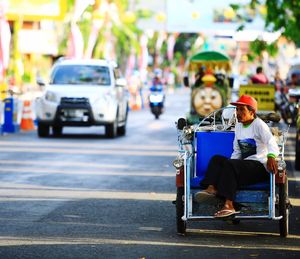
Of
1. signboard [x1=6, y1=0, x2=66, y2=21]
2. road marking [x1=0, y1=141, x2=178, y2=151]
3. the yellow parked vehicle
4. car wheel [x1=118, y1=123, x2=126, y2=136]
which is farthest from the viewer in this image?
signboard [x1=6, y1=0, x2=66, y2=21]

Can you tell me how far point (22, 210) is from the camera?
13570 millimetres

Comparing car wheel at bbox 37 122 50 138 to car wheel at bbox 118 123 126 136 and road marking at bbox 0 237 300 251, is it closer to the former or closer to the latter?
car wheel at bbox 118 123 126 136

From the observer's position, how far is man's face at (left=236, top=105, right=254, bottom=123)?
39.2 feet

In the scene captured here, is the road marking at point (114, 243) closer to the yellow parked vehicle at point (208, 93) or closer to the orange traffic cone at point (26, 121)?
the yellow parked vehicle at point (208, 93)

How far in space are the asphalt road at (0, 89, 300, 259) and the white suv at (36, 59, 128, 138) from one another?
14.4 ft

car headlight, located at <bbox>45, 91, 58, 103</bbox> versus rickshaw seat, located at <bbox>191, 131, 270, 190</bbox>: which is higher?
car headlight, located at <bbox>45, 91, 58, 103</bbox>

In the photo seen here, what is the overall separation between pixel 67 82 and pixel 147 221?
17.0 m

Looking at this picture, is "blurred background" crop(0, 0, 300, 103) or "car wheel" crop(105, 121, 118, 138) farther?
"blurred background" crop(0, 0, 300, 103)

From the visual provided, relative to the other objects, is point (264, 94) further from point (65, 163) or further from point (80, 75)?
point (65, 163)

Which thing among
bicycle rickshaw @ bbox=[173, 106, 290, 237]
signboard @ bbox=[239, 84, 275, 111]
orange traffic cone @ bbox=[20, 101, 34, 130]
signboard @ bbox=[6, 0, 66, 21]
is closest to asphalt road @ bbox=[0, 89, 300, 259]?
bicycle rickshaw @ bbox=[173, 106, 290, 237]

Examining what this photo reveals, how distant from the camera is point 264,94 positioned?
114 feet

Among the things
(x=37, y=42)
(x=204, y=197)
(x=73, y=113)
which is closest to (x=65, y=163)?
(x=73, y=113)

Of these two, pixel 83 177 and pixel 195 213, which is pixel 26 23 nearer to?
pixel 83 177

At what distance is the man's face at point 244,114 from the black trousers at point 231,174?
0.51 m
